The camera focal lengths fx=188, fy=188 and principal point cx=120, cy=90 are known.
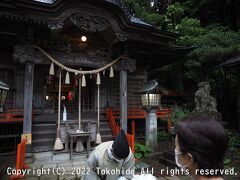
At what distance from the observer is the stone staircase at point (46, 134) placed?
8.11 metres

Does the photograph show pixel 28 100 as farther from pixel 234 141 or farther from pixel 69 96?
pixel 234 141

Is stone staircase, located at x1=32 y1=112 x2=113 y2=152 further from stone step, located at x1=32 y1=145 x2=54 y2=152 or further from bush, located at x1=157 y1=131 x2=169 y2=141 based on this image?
bush, located at x1=157 y1=131 x2=169 y2=141

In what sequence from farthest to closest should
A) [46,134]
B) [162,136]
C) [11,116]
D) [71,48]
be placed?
[162,136], [71,48], [46,134], [11,116]

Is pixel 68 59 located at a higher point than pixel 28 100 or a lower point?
higher

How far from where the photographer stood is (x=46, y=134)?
8.74 m

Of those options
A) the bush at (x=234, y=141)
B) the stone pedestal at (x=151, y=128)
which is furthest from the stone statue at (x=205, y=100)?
the bush at (x=234, y=141)

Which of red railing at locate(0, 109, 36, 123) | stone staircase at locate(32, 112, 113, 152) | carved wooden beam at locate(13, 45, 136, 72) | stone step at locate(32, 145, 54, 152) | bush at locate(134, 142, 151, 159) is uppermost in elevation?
carved wooden beam at locate(13, 45, 136, 72)

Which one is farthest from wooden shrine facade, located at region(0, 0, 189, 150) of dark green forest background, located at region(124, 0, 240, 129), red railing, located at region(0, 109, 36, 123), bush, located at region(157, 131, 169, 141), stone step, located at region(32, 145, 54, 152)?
bush, located at region(157, 131, 169, 141)

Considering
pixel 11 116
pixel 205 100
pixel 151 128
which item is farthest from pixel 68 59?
A: pixel 205 100

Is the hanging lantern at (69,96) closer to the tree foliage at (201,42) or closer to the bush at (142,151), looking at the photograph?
the bush at (142,151)

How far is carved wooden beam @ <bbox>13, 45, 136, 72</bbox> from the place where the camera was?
7477mm

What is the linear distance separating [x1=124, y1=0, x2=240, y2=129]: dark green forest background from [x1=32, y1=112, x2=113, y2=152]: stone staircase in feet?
23.2

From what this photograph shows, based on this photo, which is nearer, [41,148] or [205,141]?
[205,141]

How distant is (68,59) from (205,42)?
8732mm
